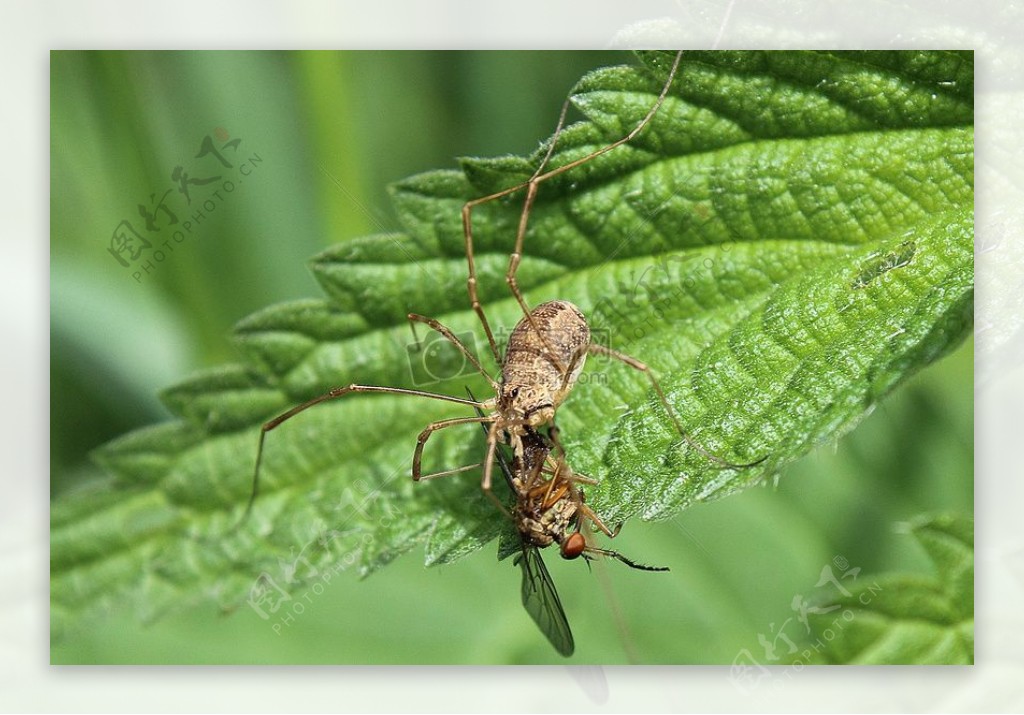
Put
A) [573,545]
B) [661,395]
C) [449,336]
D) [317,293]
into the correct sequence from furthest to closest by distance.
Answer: [317,293], [449,336], [573,545], [661,395]

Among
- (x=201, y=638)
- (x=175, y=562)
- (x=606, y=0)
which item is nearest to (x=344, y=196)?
(x=606, y=0)

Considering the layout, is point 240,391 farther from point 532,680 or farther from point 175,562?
point 532,680

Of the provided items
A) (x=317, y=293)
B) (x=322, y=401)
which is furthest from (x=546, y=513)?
(x=317, y=293)

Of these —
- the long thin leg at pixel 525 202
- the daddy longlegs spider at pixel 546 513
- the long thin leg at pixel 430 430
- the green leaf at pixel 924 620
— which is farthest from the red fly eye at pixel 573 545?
the green leaf at pixel 924 620

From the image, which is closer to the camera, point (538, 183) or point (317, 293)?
point (538, 183)

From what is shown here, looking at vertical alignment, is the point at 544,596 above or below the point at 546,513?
below

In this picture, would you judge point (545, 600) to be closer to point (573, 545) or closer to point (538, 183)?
point (573, 545)

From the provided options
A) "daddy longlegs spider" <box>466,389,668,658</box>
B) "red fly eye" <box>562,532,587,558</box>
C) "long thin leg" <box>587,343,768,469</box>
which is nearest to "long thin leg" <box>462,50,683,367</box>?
"long thin leg" <box>587,343,768,469</box>
